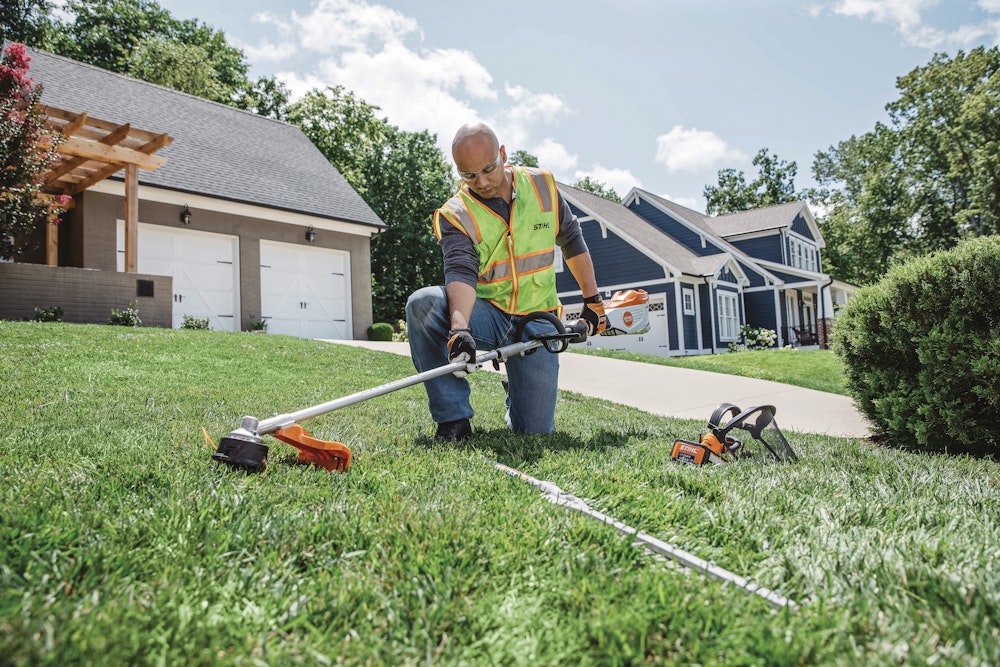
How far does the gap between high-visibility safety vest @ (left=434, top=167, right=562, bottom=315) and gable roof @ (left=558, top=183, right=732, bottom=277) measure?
55.2 ft

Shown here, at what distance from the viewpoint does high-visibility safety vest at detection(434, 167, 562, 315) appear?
3195mm

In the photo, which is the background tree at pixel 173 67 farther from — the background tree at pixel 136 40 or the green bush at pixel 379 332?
the green bush at pixel 379 332

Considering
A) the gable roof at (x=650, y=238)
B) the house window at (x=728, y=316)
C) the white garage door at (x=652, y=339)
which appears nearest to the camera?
the white garage door at (x=652, y=339)

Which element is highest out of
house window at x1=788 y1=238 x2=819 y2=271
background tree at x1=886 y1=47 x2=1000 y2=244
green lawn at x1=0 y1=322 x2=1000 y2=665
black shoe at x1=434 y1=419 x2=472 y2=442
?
background tree at x1=886 y1=47 x2=1000 y2=244

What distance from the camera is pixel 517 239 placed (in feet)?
10.6

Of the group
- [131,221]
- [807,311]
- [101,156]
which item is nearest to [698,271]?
[807,311]

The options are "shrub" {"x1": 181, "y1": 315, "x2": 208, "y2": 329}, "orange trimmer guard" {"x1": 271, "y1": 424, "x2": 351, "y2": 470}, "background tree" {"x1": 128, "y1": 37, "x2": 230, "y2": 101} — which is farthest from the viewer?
"background tree" {"x1": 128, "y1": 37, "x2": 230, "y2": 101}

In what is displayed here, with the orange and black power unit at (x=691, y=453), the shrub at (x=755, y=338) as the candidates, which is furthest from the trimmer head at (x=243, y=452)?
the shrub at (x=755, y=338)

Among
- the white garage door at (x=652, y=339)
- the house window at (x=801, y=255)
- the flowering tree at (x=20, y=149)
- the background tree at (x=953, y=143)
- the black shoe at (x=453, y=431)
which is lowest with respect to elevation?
the black shoe at (x=453, y=431)

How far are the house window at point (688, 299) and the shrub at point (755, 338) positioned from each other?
2.15m

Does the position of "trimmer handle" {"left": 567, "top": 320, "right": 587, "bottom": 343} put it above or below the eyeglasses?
below

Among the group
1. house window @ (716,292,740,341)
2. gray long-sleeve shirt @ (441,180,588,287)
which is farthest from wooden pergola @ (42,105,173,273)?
house window @ (716,292,740,341)

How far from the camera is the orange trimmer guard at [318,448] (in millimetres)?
2395

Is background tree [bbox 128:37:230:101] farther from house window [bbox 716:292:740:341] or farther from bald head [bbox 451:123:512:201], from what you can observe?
bald head [bbox 451:123:512:201]
